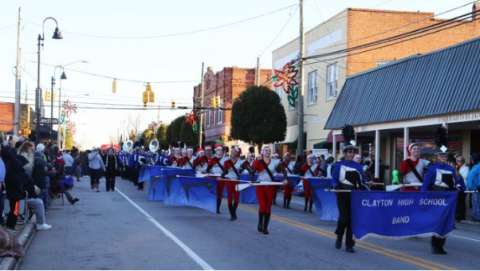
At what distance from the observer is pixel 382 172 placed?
1246 inches

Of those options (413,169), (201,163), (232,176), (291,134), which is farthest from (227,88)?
(413,169)

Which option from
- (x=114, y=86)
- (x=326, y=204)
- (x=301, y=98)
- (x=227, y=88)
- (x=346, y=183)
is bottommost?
(x=326, y=204)

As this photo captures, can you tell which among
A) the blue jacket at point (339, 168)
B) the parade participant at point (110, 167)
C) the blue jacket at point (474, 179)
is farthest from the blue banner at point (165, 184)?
the blue jacket at point (339, 168)

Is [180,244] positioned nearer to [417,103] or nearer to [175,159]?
[175,159]

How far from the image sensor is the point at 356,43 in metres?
37.0

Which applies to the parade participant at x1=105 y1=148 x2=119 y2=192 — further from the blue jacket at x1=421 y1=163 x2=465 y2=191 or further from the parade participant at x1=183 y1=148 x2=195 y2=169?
the blue jacket at x1=421 y1=163 x2=465 y2=191

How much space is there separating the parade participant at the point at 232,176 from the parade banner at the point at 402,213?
5216 millimetres

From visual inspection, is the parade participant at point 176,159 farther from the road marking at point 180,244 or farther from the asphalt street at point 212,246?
the asphalt street at point 212,246

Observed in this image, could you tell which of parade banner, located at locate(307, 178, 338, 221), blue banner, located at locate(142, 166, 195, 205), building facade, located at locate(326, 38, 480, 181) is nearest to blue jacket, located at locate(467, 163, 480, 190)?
parade banner, located at locate(307, 178, 338, 221)

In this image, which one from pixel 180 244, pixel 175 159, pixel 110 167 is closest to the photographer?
pixel 180 244

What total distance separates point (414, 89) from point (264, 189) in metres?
16.2

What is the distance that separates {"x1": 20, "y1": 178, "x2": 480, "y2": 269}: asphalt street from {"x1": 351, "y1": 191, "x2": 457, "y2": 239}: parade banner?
381mm

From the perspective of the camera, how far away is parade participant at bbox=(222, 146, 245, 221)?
657 inches

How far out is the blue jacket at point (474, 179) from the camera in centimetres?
1869
